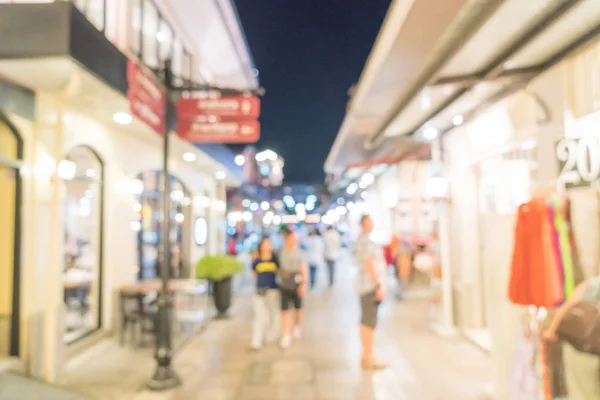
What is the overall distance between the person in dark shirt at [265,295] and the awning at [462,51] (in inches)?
109

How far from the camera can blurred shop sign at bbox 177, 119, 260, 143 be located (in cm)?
639

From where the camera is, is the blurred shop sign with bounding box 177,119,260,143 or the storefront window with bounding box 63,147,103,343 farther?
the storefront window with bounding box 63,147,103,343

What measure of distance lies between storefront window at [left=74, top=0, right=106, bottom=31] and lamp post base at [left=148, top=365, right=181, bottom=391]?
5220 mm

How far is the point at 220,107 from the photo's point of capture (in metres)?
6.44

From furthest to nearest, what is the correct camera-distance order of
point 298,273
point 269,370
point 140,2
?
point 140,2 → point 298,273 → point 269,370

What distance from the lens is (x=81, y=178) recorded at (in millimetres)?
7277

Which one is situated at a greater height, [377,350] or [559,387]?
[559,387]

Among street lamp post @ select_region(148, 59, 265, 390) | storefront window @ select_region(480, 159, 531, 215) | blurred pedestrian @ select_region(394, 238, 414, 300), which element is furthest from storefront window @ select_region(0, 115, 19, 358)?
blurred pedestrian @ select_region(394, 238, 414, 300)

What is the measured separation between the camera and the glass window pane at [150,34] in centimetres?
938

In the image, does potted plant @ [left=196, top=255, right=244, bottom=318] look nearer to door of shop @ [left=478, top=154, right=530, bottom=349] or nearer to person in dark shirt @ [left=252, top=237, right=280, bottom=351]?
person in dark shirt @ [left=252, top=237, right=280, bottom=351]

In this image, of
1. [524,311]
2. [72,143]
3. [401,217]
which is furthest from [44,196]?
[401,217]

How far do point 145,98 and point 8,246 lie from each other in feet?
8.28

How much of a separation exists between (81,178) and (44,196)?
4.47 ft

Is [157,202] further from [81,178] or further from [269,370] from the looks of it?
[269,370]
